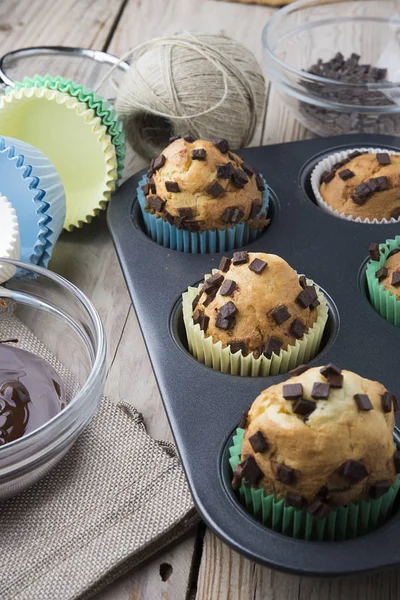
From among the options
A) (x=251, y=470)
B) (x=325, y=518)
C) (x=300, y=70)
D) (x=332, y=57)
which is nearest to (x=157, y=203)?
(x=300, y=70)

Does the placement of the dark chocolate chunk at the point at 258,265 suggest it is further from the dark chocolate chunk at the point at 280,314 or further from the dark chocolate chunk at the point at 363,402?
Answer: the dark chocolate chunk at the point at 363,402

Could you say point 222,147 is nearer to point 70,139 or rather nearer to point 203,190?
point 203,190

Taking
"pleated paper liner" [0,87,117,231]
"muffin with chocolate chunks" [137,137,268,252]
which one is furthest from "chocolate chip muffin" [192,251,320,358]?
"pleated paper liner" [0,87,117,231]

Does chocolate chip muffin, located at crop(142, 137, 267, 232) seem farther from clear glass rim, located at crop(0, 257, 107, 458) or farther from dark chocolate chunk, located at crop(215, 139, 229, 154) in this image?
clear glass rim, located at crop(0, 257, 107, 458)

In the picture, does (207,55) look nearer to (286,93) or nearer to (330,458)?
(286,93)

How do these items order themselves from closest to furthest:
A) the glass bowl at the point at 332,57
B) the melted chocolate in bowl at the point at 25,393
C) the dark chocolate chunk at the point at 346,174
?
the melted chocolate in bowl at the point at 25,393 → the dark chocolate chunk at the point at 346,174 → the glass bowl at the point at 332,57

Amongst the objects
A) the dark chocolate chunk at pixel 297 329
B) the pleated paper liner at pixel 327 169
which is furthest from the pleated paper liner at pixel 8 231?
the pleated paper liner at pixel 327 169
